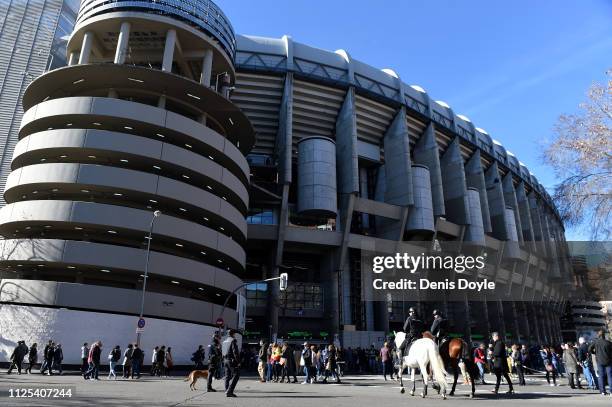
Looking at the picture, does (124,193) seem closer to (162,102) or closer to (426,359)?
(162,102)

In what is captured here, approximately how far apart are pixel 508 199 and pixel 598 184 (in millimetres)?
73711

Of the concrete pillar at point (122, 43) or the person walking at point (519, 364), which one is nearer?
the person walking at point (519, 364)

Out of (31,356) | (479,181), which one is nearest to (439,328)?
(31,356)

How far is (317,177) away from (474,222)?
1135 inches

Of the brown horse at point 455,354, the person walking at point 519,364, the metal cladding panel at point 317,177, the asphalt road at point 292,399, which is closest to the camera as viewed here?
the asphalt road at point 292,399

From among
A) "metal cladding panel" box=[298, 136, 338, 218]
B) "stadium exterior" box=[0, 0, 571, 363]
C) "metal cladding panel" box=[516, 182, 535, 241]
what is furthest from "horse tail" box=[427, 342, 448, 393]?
"metal cladding panel" box=[516, 182, 535, 241]

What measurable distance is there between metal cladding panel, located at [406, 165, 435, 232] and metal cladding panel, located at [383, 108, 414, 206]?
251cm

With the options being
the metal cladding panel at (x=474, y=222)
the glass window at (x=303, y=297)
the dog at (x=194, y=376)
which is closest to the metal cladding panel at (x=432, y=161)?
the metal cladding panel at (x=474, y=222)

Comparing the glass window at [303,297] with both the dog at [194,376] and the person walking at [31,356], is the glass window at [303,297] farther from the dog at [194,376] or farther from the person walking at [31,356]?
the dog at [194,376]

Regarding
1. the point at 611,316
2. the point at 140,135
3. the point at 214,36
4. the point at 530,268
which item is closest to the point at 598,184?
the point at 140,135

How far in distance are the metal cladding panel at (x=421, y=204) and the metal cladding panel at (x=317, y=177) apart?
11687mm

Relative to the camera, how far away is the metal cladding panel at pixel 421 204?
5591 centimetres

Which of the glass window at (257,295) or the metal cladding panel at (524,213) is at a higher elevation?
the metal cladding panel at (524,213)

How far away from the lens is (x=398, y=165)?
5712 cm
